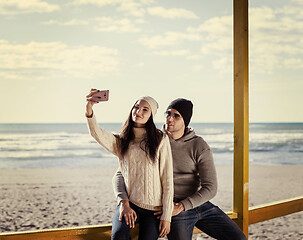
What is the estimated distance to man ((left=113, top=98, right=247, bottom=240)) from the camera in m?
2.11

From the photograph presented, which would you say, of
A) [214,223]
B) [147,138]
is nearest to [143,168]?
[147,138]

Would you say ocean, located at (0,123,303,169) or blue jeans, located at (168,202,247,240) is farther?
ocean, located at (0,123,303,169)

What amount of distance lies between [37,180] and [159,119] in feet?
19.6

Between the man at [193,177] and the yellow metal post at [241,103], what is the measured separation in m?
0.27

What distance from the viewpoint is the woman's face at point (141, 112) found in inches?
79.0

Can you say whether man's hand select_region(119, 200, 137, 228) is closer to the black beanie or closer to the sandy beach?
the black beanie

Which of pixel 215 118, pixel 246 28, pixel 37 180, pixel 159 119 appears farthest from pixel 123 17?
pixel 246 28

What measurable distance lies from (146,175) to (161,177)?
0.09 meters

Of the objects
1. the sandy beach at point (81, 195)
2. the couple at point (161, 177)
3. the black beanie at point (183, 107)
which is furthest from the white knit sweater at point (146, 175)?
the sandy beach at point (81, 195)

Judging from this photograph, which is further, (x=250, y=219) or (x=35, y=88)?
(x=35, y=88)

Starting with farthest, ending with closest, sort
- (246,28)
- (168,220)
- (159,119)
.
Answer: (159,119) < (246,28) < (168,220)

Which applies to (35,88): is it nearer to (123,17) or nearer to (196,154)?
(123,17)

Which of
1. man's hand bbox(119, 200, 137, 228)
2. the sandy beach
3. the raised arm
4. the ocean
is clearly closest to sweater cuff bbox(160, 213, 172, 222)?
man's hand bbox(119, 200, 137, 228)

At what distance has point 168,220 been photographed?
1962mm
